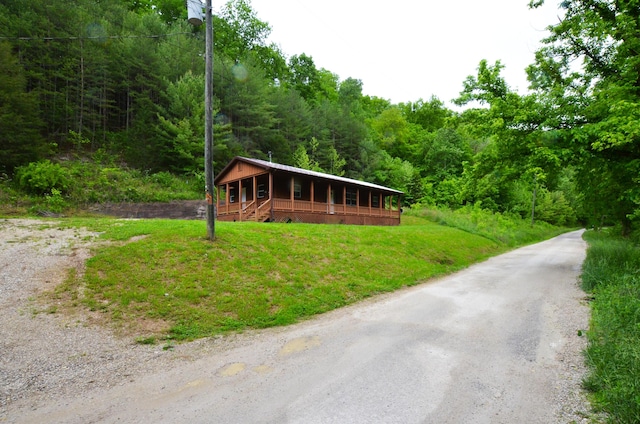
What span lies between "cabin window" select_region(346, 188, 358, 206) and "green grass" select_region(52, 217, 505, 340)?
14063mm

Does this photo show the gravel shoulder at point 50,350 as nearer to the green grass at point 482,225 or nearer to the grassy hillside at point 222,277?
the grassy hillside at point 222,277

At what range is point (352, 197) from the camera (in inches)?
1073

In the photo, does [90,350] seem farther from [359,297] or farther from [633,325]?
[633,325]

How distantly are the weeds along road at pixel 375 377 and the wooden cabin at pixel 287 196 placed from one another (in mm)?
12931

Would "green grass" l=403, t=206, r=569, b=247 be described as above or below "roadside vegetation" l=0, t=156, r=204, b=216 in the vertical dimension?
below

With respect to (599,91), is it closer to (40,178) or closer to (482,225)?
(482,225)

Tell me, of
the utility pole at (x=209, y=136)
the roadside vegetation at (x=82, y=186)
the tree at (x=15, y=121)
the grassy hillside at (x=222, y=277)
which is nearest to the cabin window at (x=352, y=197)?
the roadside vegetation at (x=82, y=186)

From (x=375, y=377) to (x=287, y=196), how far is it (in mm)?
18383

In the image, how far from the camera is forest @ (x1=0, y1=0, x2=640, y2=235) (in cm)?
1110

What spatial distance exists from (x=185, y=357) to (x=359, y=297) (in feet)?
15.3

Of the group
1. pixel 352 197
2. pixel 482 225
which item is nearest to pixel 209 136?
pixel 352 197

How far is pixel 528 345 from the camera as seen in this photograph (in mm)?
5148

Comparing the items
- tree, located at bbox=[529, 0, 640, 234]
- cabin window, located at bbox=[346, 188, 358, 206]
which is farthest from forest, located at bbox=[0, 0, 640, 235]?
cabin window, located at bbox=[346, 188, 358, 206]

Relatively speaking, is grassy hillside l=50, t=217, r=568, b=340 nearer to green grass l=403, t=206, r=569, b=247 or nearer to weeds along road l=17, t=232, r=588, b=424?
weeds along road l=17, t=232, r=588, b=424
